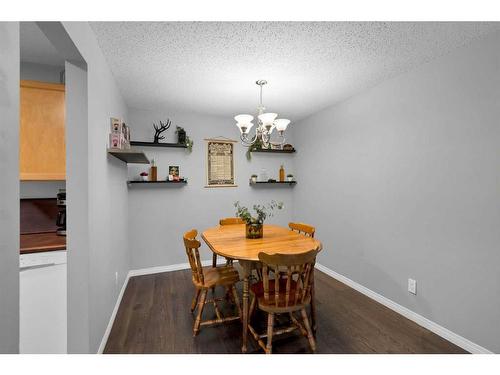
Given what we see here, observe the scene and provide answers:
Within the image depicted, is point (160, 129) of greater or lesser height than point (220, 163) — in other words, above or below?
above

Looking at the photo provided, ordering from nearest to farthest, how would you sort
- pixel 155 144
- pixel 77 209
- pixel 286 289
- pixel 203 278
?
1. pixel 77 209
2. pixel 286 289
3. pixel 203 278
4. pixel 155 144

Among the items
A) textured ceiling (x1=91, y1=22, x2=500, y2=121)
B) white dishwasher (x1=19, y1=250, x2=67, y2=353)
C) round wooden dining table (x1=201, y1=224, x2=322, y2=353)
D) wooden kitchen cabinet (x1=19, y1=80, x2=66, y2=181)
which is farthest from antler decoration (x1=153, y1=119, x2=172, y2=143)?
white dishwasher (x1=19, y1=250, x2=67, y2=353)

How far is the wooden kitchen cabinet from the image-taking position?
6.07 feet

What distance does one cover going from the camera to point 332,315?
2.32 m

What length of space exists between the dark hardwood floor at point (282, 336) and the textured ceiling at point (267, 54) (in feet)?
7.98

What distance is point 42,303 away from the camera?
1.56 meters

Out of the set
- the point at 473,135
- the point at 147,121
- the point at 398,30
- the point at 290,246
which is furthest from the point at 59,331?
the point at 473,135

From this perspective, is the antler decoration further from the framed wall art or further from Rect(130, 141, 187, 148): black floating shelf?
the framed wall art

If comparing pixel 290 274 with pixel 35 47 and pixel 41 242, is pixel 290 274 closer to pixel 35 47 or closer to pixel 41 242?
pixel 41 242

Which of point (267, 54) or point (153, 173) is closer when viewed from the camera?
point (267, 54)

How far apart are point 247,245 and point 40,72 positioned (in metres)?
2.56

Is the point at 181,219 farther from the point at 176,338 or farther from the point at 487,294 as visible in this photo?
the point at 487,294

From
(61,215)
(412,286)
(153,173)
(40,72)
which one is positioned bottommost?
(412,286)

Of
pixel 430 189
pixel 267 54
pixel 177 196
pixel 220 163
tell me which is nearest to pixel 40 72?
pixel 177 196
